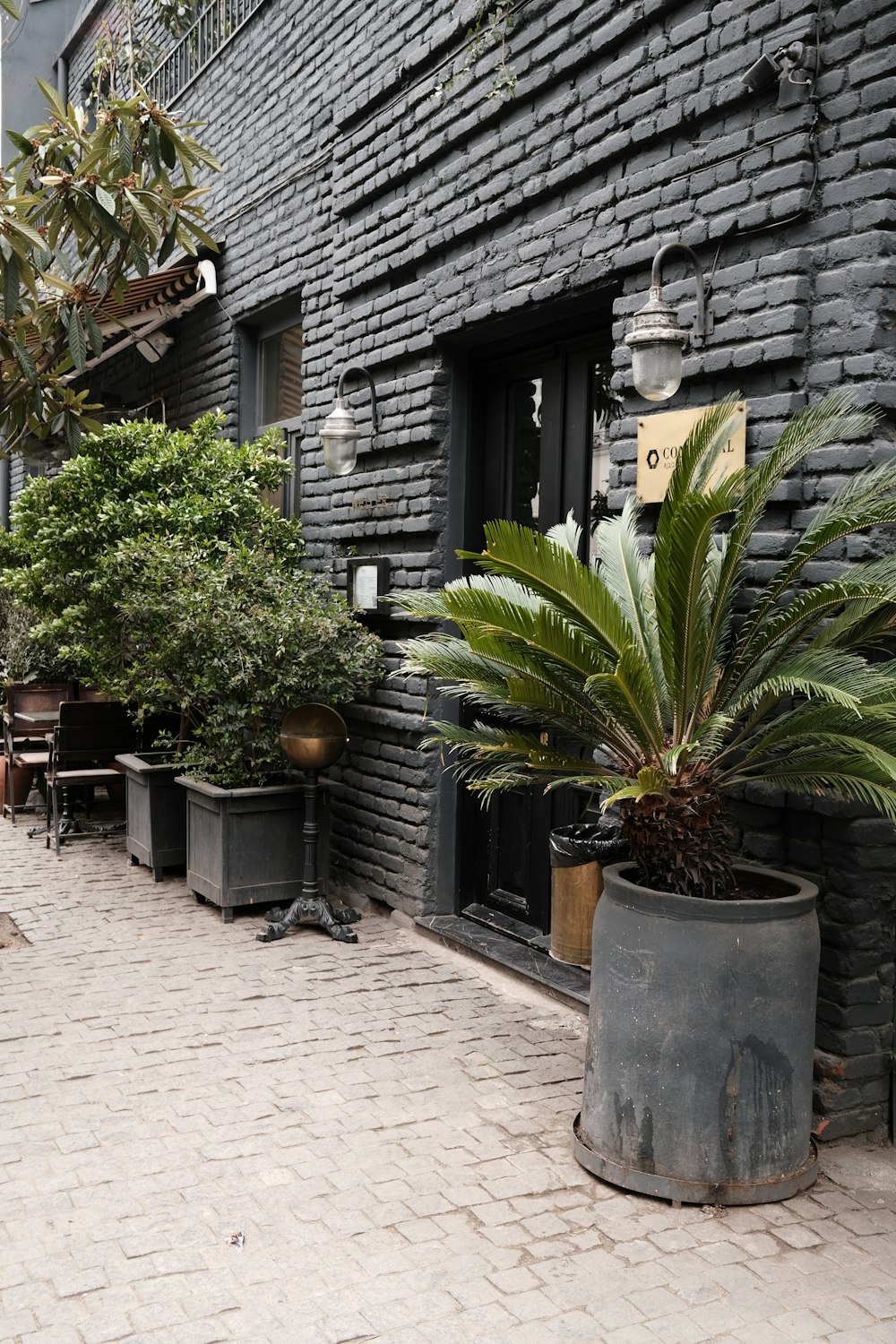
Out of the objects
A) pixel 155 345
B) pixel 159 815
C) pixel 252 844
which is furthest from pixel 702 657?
pixel 155 345

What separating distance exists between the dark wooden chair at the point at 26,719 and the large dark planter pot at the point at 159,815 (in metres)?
2.11

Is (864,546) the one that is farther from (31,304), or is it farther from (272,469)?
(272,469)

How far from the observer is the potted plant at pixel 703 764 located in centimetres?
347

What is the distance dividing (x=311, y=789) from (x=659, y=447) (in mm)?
2646

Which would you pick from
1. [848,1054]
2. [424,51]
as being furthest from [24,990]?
[424,51]

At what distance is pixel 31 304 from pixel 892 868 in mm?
4418

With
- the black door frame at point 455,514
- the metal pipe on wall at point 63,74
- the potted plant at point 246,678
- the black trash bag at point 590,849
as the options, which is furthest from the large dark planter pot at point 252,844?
the metal pipe on wall at point 63,74

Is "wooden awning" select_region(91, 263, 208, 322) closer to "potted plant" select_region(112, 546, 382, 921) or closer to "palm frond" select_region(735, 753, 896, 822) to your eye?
"potted plant" select_region(112, 546, 382, 921)

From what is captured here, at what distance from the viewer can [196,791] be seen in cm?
666

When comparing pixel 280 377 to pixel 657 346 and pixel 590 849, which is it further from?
pixel 590 849

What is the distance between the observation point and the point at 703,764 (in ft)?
12.1


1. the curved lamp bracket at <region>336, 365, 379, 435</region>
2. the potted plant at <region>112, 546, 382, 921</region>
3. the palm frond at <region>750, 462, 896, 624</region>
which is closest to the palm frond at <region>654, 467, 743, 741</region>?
the palm frond at <region>750, 462, 896, 624</region>

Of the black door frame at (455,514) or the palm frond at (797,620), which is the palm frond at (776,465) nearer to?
the palm frond at (797,620)

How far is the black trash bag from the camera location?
4.15 meters
